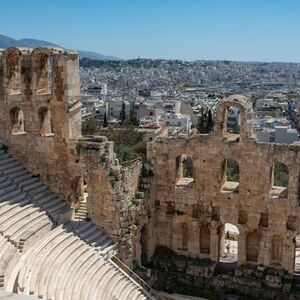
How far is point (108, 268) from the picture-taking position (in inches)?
860

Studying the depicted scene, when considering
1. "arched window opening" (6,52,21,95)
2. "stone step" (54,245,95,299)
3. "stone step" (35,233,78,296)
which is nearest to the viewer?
"stone step" (35,233,78,296)

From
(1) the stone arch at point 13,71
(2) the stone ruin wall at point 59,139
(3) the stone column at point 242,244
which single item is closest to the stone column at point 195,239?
(3) the stone column at point 242,244

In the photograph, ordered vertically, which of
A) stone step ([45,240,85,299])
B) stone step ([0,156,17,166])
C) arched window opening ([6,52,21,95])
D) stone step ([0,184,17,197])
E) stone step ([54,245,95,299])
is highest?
arched window opening ([6,52,21,95])

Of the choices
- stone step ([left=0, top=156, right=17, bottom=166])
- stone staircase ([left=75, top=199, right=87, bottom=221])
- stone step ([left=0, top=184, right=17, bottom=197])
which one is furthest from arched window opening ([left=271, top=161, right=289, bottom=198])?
stone step ([left=0, top=156, right=17, bottom=166])

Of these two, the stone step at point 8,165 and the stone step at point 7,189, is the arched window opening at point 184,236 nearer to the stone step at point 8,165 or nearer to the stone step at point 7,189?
the stone step at point 7,189

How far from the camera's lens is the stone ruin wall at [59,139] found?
931 inches

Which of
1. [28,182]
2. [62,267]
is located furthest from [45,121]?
[62,267]

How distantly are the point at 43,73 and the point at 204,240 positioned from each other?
11892 mm

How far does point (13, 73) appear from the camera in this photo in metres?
25.6

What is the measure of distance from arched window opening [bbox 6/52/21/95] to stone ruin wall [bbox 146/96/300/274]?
7607mm

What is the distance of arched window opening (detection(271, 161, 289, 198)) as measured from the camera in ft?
76.5

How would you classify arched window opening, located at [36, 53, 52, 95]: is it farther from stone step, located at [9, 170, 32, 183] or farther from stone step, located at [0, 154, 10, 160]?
stone step, located at [9, 170, 32, 183]

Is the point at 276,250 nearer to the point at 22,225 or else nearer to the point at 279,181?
the point at 22,225

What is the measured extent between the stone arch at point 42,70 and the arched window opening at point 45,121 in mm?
956
